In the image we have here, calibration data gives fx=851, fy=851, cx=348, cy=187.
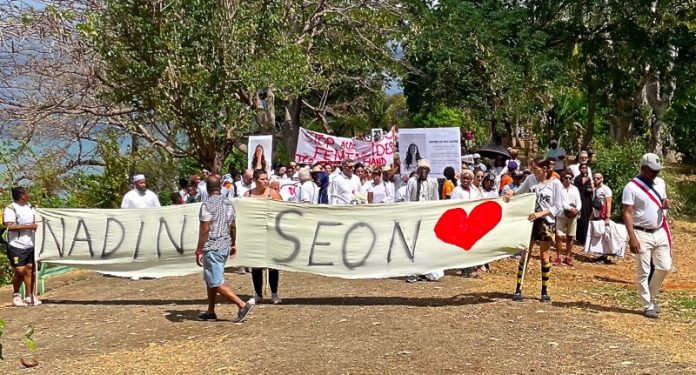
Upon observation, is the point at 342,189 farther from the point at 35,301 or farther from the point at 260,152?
the point at 35,301

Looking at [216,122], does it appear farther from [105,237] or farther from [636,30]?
[636,30]

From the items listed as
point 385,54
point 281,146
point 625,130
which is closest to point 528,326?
point 385,54

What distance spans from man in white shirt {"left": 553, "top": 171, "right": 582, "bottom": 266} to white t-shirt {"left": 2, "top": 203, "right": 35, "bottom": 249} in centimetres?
811

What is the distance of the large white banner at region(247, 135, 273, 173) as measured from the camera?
16.0 meters

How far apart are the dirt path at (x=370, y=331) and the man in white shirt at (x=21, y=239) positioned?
1.29ft

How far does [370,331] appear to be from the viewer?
28.6 feet

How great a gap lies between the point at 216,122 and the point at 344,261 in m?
8.11

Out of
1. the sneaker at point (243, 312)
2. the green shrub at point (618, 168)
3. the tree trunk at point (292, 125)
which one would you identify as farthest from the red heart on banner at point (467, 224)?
the tree trunk at point (292, 125)

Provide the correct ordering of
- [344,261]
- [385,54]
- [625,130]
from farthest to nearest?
[625,130], [385,54], [344,261]

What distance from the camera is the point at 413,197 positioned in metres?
12.2

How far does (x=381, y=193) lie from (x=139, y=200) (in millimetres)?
3946

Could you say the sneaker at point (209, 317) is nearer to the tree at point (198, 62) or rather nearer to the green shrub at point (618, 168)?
the tree at point (198, 62)

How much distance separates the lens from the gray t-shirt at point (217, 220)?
30.7 feet

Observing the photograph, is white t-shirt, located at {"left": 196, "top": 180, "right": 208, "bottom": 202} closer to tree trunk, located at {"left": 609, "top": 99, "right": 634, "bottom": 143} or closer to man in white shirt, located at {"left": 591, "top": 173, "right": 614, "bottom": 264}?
man in white shirt, located at {"left": 591, "top": 173, "right": 614, "bottom": 264}
